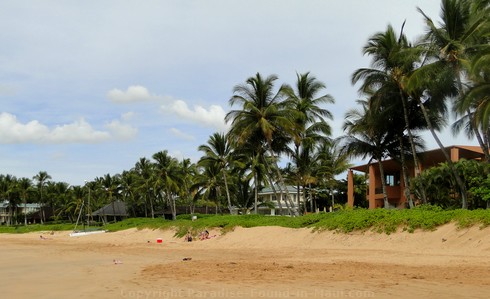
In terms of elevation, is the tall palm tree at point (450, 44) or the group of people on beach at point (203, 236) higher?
the tall palm tree at point (450, 44)

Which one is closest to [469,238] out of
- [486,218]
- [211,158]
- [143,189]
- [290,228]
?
[486,218]

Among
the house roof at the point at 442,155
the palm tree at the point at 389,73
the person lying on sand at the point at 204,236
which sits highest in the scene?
the palm tree at the point at 389,73

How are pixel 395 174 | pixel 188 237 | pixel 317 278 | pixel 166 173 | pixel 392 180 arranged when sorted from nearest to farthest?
pixel 317 278
pixel 188 237
pixel 395 174
pixel 392 180
pixel 166 173

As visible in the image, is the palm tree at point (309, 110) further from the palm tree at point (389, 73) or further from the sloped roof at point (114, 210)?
the sloped roof at point (114, 210)

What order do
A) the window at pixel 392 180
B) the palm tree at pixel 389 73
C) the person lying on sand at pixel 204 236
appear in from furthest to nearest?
the window at pixel 392 180
the person lying on sand at pixel 204 236
the palm tree at pixel 389 73

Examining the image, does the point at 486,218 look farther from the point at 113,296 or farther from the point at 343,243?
the point at 113,296

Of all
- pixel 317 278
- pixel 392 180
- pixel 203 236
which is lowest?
pixel 203 236

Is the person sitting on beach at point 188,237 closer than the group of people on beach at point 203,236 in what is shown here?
No

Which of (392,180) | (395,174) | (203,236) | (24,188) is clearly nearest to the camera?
(203,236)

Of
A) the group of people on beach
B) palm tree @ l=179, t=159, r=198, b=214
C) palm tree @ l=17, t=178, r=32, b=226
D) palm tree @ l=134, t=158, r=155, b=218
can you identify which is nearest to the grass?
the group of people on beach

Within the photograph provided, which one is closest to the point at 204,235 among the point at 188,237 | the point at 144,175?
the point at 188,237

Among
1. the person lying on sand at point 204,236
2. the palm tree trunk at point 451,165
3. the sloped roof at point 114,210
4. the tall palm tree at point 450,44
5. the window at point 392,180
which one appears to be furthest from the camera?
the sloped roof at point 114,210

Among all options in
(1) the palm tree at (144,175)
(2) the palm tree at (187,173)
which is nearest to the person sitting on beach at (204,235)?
(2) the palm tree at (187,173)

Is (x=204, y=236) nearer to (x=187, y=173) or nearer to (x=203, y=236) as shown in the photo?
(x=203, y=236)
